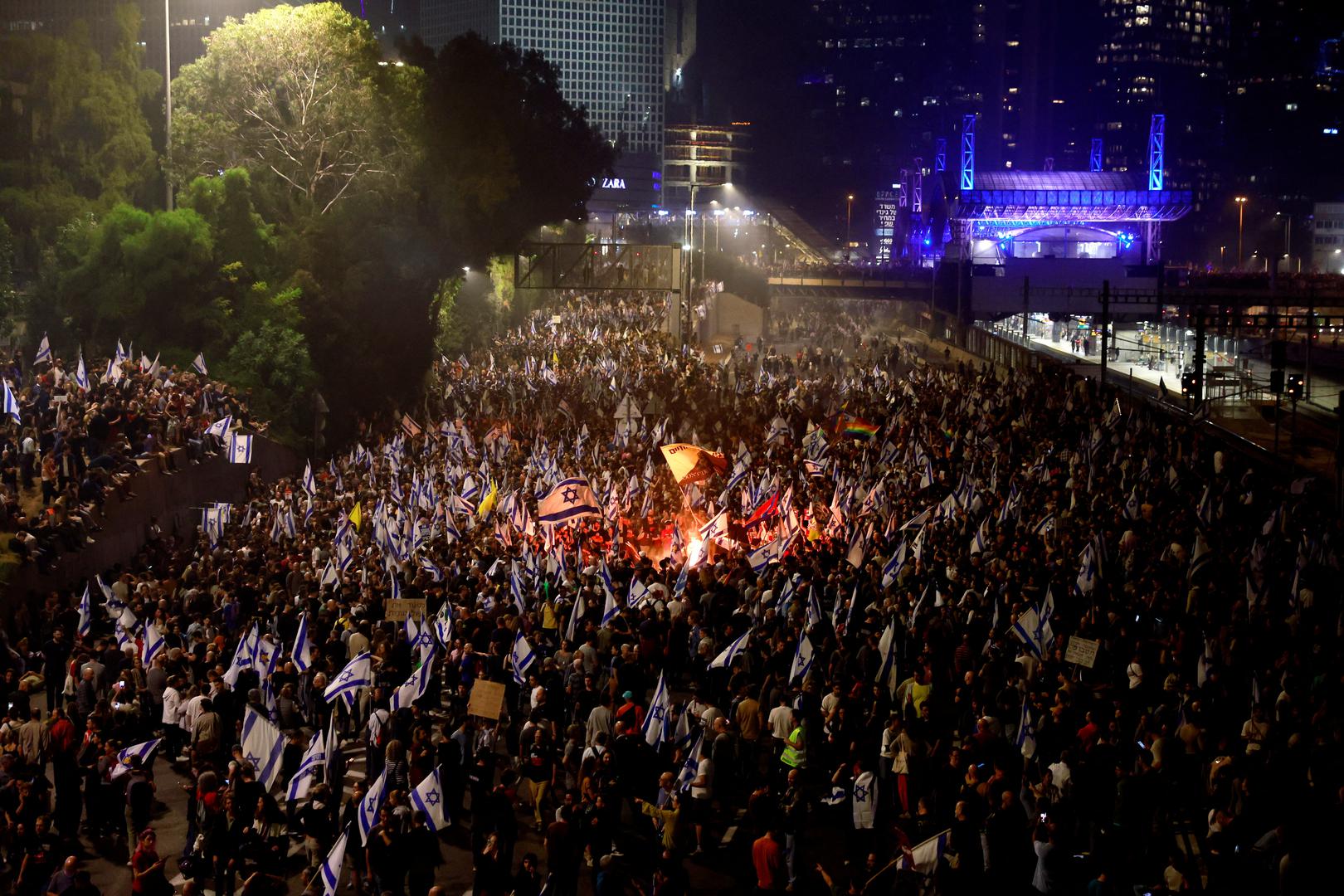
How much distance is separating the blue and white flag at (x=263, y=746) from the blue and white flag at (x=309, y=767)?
0.86 ft

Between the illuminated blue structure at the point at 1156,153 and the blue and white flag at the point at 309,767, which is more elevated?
the illuminated blue structure at the point at 1156,153

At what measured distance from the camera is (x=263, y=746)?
Result: 13547mm

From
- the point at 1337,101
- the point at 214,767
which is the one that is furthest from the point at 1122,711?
the point at 1337,101

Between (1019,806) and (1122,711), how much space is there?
1.88 meters

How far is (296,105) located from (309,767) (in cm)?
3584

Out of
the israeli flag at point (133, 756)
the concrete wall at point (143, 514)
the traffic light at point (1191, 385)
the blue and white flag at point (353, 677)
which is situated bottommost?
the concrete wall at point (143, 514)

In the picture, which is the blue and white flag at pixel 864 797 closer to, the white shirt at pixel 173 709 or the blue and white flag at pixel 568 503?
the white shirt at pixel 173 709

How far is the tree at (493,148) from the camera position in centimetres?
4825

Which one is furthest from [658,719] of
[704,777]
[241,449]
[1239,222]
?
[1239,222]

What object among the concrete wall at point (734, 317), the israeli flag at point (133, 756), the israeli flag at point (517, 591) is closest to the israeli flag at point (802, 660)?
the israeli flag at point (517, 591)

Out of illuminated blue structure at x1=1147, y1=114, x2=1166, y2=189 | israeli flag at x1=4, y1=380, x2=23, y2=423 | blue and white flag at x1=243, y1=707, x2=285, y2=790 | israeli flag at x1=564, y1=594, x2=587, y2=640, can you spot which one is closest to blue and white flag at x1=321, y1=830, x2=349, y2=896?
blue and white flag at x1=243, y1=707, x2=285, y2=790

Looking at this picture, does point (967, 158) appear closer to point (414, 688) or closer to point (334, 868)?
point (414, 688)

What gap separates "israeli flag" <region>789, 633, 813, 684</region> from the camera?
1504 cm

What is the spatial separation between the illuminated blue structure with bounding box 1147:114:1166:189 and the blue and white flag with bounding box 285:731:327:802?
111m
